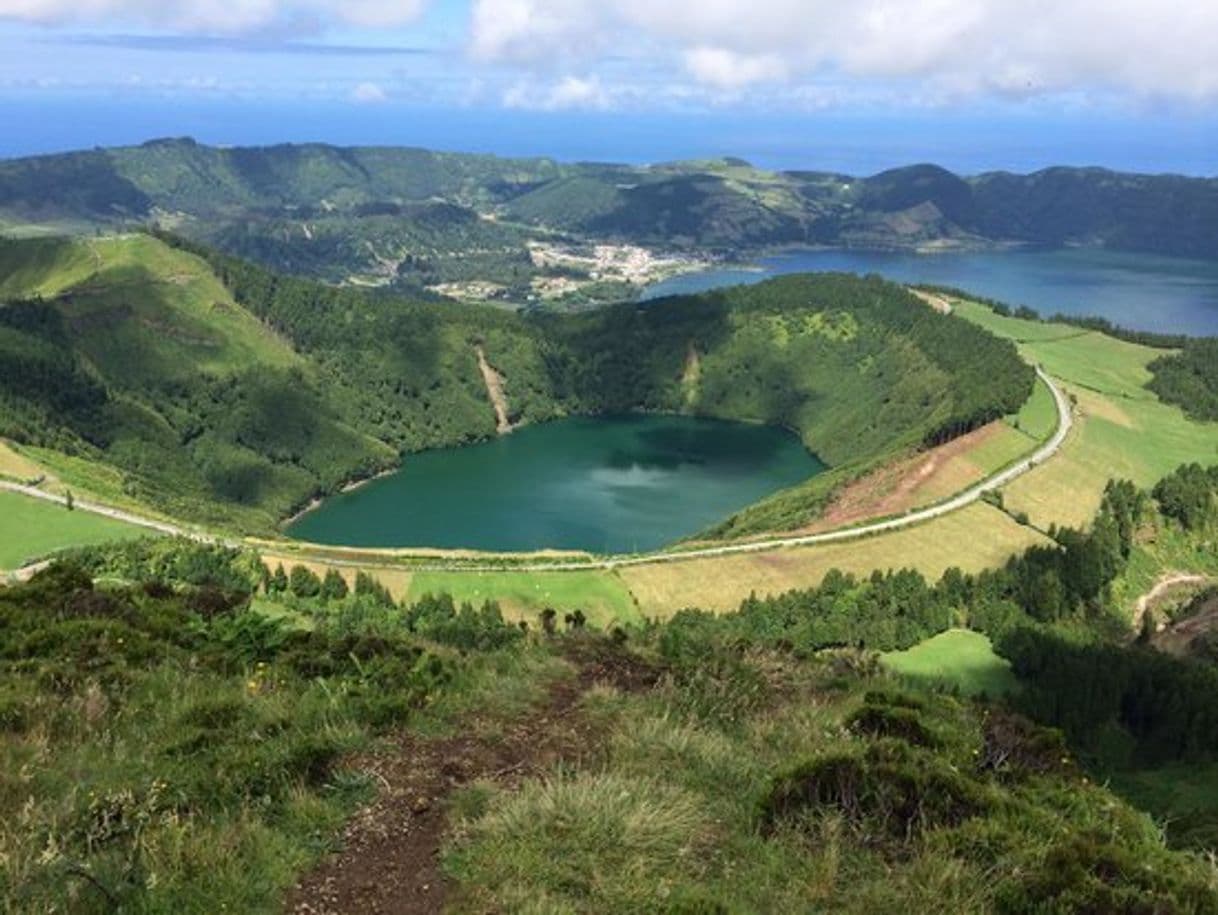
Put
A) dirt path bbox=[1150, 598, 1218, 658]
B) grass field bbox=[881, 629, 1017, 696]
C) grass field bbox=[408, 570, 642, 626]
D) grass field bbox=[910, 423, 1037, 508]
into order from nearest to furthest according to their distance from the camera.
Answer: grass field bbox=[881, 629, 1017, 696] → dirt path bbox=[1150, 598, 1218, 658] → grass field bbox=[408, 570, 642, 626] → grass field bbox=[910, 423, 1037, 508]

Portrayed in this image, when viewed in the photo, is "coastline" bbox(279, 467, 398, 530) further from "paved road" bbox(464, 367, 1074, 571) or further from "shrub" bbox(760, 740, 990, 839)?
"shrub" bbox(760, 740, 990, 839)

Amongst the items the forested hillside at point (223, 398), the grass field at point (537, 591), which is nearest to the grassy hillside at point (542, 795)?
the grass field at point (537, 591)

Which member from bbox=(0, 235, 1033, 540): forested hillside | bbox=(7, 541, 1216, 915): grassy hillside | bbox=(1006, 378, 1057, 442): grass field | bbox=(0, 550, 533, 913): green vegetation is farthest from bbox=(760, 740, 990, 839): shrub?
bbox=(1006, 378, 1057, 442): grass field

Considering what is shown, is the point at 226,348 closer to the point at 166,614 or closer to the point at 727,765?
the point at 166,614

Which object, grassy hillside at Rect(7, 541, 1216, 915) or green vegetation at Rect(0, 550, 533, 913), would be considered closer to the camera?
green vegetation at Rect(0, 550, 533, 913)

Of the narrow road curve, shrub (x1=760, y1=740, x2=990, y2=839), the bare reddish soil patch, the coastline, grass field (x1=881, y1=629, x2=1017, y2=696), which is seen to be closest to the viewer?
shrub (x1=760, y1=740, x2=990, y2=839)

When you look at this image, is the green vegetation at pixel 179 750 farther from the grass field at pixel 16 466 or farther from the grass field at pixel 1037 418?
the grass field at pixel 1037 418


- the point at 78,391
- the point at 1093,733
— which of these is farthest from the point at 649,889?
the point at 78,391
